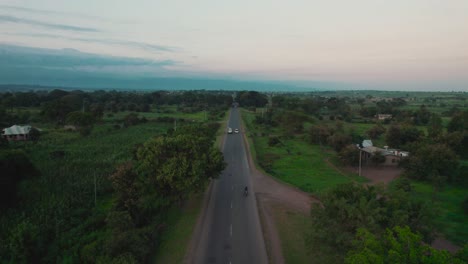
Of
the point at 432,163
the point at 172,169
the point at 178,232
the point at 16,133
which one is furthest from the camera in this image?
the point at 16,133

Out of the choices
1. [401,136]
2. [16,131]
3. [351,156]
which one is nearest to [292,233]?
[351,156]

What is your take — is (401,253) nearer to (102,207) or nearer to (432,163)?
(102,207)

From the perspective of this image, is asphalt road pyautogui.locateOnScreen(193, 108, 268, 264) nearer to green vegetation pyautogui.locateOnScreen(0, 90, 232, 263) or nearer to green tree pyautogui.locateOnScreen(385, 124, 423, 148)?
green vegetation pyautogui.locateOnScreen(0, 90, 232, 263)

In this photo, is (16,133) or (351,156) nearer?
(351,156)

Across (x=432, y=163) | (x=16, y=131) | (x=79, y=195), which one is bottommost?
(x=79, y=195)

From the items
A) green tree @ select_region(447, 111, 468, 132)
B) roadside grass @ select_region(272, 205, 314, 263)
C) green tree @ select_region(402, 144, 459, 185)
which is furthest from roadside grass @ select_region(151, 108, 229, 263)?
green tree @ select_region(447, 111, 468, 132)

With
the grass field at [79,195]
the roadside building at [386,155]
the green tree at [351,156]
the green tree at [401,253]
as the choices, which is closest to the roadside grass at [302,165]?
the green tree at [351,156]

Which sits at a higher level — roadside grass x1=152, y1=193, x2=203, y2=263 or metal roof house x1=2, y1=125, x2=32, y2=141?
metal roof house x1=2, y1=125, x2=32, y2=141

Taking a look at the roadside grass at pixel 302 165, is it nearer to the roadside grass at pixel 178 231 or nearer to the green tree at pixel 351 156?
the green tree at pixel 351 156
